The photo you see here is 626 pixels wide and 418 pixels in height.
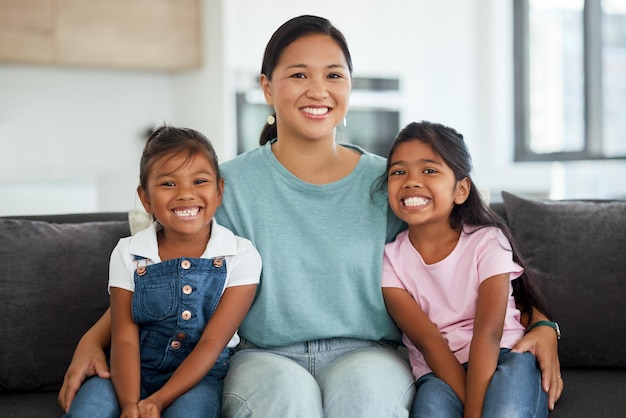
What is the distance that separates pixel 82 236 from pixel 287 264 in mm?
557

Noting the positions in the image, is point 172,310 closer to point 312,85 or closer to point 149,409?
point 149,409

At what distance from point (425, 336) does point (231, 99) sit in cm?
348

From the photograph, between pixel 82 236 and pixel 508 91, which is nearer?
pixel 82 236

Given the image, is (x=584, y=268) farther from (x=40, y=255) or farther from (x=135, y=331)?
(x=40, y=255)

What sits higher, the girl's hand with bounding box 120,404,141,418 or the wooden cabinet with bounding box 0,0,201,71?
the wooden cabinet with bounding box 0,0,201,71

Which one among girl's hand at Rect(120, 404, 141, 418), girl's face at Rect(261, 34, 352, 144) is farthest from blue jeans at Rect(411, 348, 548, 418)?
girl's face at Rect(261, 34, 352, 144)

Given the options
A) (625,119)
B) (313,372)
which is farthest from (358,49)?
(313,372)

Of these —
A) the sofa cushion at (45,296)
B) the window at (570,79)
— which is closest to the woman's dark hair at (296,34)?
the sofa cushion at (45,296)

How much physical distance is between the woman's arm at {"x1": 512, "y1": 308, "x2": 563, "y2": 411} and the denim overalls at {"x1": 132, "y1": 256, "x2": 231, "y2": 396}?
691mm

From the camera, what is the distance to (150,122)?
17.8 feet

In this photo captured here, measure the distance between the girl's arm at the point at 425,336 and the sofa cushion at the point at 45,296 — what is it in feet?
2.38

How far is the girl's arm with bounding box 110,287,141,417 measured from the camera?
5.39 feet

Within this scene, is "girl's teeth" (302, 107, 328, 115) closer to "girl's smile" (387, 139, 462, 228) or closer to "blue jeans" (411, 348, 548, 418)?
"girl's smile" (387, 139, 462, 228)

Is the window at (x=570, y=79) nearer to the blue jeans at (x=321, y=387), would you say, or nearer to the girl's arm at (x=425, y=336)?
the girl's arm at (x=425, y=336)
